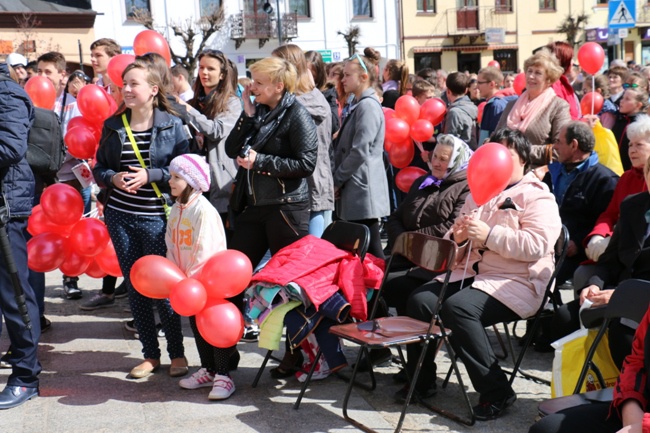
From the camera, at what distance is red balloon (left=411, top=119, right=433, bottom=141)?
693 cm

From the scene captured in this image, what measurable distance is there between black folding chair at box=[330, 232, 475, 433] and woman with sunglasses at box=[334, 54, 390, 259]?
1.34 meters

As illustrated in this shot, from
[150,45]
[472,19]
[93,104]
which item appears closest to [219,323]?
[93,104]

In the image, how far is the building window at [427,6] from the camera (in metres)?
37.5

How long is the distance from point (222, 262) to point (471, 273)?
1388 millimetres

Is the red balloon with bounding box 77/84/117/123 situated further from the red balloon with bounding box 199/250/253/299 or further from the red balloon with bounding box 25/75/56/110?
the red balloon with bounding box 199/250/253/299

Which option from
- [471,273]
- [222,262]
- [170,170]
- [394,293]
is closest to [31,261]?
[170,170]

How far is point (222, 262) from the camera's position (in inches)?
167

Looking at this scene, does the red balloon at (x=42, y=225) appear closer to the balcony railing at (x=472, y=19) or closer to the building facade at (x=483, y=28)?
the building facade at (x=483, y=28)

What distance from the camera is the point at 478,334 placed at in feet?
13.3

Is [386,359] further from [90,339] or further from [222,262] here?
[90,339]

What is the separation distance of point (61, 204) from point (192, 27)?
30228 mm

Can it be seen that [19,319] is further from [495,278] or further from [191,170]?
[495,278]

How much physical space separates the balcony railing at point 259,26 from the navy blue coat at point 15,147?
103 ft

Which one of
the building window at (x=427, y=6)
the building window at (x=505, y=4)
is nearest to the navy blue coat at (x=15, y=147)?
the building window at (x=427, y=6)
